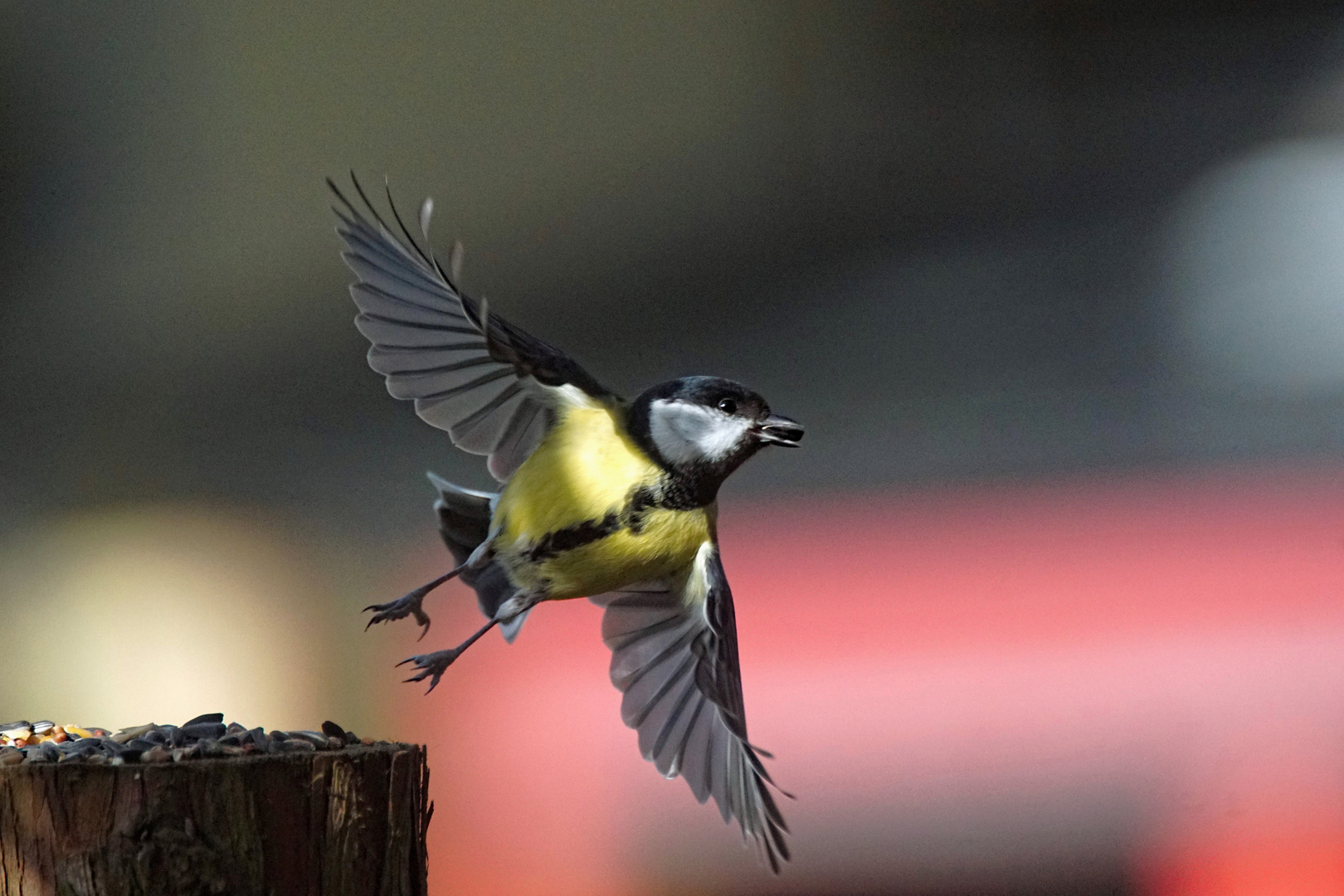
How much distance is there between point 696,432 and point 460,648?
384 mm

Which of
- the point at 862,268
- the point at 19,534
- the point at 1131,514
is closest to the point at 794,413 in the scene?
the point at 862,268

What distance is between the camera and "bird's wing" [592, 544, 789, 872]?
1.60 m

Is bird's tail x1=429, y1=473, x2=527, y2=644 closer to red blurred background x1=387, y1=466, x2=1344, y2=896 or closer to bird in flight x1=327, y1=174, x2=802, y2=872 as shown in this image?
bird in flight x1=327, y1=174, x2=802, y2=872

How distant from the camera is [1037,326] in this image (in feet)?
11.4

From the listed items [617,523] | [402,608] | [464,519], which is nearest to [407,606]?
[402,608]

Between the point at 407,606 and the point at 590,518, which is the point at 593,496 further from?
the point at 407,606

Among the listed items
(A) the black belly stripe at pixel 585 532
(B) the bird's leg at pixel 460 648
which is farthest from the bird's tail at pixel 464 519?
(A) the black belly stripe at pixel 585 532

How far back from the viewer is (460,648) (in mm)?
1422

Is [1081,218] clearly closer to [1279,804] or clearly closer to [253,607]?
[1279,804]

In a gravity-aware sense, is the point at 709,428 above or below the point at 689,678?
above

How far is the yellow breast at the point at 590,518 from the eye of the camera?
142cm

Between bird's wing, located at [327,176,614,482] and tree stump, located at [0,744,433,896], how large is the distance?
0.50 m

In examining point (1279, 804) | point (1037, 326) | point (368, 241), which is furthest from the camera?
point (1037, 326)

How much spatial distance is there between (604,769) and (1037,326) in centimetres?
177
